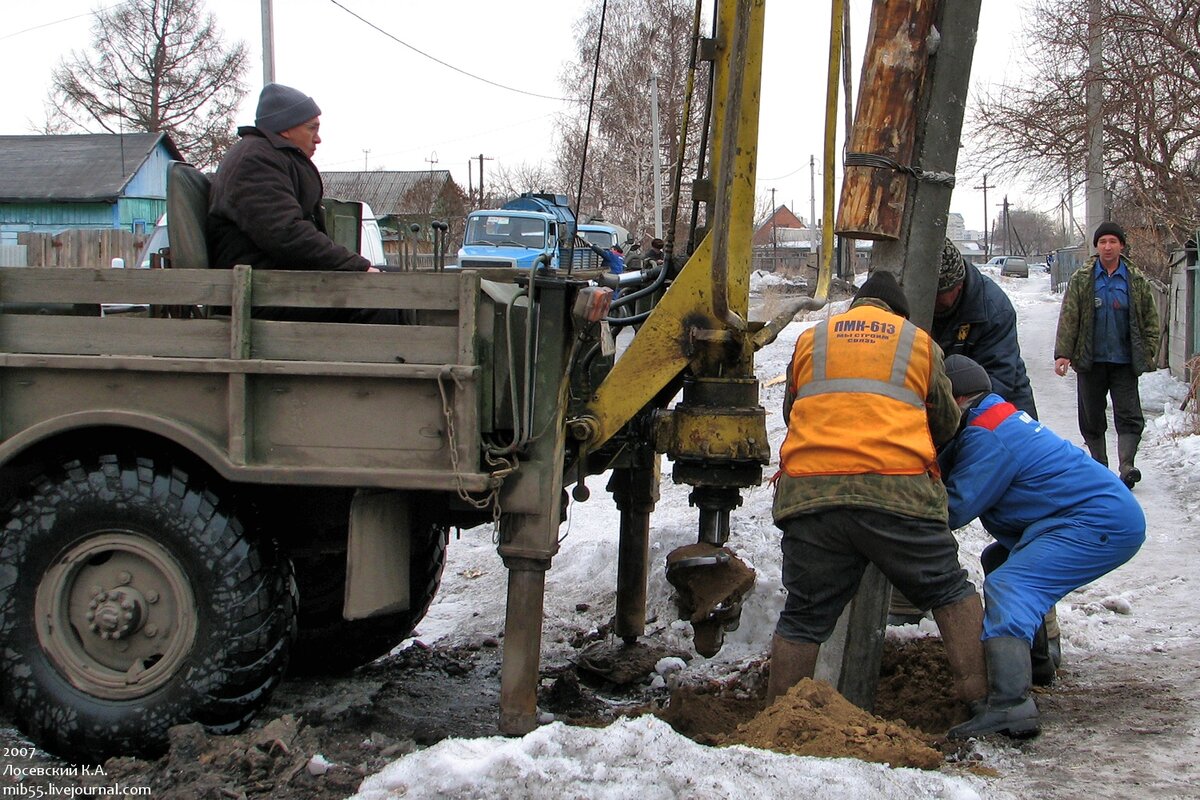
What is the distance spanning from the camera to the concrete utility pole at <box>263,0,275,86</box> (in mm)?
15055

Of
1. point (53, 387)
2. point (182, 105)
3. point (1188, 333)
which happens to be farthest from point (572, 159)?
point (53, 387)

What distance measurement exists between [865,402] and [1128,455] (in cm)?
487

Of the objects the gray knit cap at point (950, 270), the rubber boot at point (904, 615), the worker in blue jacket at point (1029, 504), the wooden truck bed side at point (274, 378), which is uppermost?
the gray knit cap at point (950, 270)

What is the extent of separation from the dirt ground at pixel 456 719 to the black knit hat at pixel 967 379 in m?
1.20

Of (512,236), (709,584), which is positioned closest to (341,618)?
(709,584)

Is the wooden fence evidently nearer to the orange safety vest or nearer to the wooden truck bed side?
the wooden truck bed side

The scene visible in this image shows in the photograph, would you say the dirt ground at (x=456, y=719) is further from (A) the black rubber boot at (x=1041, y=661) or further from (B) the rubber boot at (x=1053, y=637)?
(B) the rubber boot at (x=1053, y=637)

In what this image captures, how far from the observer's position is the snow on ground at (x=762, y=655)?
2.98 metres

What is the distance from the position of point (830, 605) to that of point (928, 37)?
6.72ft

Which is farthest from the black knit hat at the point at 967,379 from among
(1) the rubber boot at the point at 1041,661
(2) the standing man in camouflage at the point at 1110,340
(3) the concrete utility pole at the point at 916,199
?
(2) the standing man in camouflage at the point at 1110,340

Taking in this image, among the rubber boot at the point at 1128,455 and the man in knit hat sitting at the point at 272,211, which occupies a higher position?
the man in knit hat sitting at the point at 272,211

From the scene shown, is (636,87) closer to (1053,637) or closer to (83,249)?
(83,249)

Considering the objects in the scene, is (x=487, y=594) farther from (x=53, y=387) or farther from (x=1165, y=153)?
(x=1165, y=153)

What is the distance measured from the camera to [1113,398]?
778 centimetres
